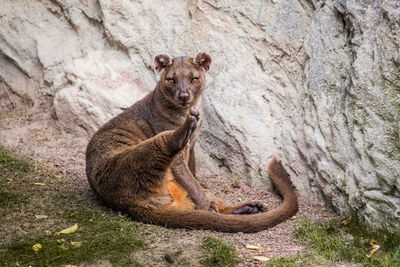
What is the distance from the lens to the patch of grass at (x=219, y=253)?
4898 mm

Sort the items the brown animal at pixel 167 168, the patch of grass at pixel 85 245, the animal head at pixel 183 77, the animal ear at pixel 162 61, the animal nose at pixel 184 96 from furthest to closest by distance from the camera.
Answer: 1. the animal ear at pixel 162 61
2. the animal head at pixel 183 77
3. the animal nose at pixel 184 96
4. the brown animal at pixel 167 168
5. the patch of grass at pixel 85 245

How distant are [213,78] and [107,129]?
1.75 meters

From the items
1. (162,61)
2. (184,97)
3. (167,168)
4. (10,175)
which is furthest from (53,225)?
(162,61)

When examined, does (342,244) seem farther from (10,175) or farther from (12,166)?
(12,166)

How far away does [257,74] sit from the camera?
24.1 feet

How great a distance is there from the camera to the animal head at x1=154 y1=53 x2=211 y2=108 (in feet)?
21.5

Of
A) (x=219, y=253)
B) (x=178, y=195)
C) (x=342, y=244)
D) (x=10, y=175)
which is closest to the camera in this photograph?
(x=219, y=253)

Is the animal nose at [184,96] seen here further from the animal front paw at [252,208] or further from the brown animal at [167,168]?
the animal front paw at [252,208]

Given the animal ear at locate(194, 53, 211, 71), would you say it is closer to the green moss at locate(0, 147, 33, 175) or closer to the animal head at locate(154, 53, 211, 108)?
the animal head at locate(154, 53, 211, 108)

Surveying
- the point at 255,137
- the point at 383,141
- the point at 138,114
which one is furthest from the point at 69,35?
the point at 383,141

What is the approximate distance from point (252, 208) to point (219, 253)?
1.22 m

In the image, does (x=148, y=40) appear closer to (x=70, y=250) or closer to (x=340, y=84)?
(x=340, y=84)

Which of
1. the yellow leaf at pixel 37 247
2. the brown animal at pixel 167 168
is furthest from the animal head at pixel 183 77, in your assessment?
the yellow leaf at pixel 37 247

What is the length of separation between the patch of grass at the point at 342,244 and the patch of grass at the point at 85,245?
1362mm
